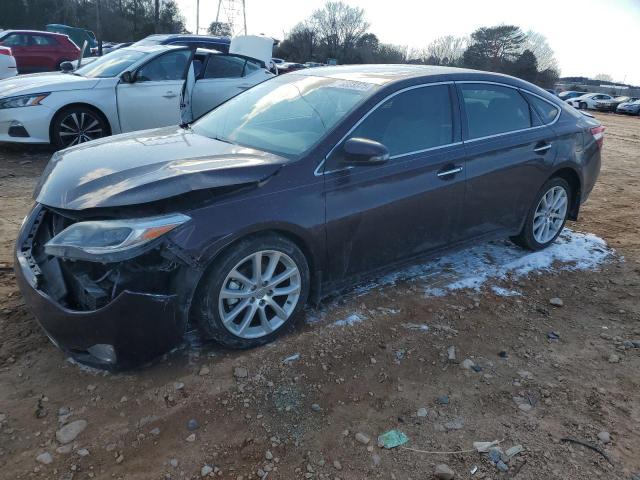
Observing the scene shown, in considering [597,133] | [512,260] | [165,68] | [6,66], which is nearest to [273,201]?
[512,260]

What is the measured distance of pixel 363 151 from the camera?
9.94 feet

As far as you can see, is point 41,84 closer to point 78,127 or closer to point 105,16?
point 78,127

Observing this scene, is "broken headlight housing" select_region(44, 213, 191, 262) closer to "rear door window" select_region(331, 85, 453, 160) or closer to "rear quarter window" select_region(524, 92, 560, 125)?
"rear door window" select_region(331, 85, 453, 160)

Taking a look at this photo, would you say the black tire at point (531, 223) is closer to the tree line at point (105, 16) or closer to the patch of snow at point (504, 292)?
the patch of snow at point (504, 292)

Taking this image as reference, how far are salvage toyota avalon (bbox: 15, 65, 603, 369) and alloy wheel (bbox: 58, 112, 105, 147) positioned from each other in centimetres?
399

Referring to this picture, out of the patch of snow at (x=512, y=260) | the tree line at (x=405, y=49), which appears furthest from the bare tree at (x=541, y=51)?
the patch of snow at (x=512, y=260)

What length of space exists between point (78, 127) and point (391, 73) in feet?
17.0

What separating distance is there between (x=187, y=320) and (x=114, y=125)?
18.1 feet

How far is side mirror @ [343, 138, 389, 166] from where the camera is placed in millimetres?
3037

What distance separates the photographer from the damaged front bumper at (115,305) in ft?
8.16

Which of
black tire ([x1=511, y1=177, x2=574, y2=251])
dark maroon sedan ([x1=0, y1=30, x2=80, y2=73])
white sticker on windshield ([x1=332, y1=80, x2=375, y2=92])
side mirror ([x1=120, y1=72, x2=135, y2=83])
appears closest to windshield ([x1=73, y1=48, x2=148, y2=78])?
side mirror ([x1=120, y1=72, x2=135, y2=83])

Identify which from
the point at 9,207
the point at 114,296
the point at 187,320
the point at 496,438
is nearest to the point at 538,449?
the point at 496,438

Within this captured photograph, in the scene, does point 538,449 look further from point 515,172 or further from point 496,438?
point 515,172

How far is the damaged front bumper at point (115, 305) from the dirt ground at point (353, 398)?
0.70 feet
